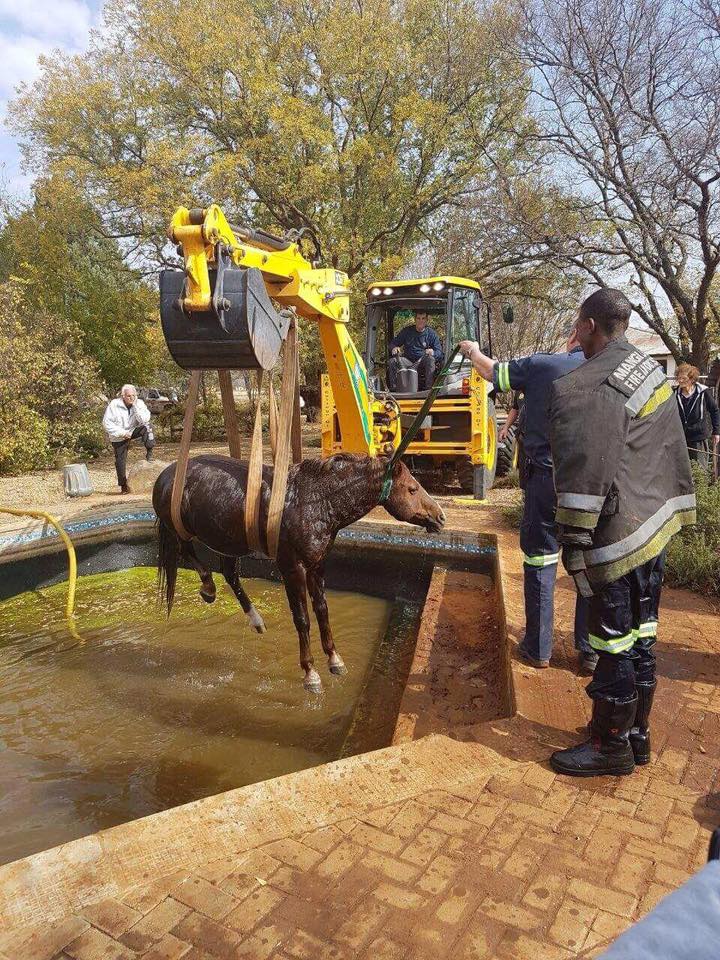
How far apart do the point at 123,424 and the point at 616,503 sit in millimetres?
9161

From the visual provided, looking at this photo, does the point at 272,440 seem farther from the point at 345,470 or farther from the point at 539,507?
the point at 539,507

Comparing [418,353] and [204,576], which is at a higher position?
[418,353]

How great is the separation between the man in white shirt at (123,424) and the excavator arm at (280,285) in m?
6.06

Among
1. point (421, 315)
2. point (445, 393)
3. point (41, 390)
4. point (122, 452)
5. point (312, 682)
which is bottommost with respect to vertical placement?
point (312, 682)

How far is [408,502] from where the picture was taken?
13.0 ft

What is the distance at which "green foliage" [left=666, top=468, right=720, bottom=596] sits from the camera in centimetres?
510

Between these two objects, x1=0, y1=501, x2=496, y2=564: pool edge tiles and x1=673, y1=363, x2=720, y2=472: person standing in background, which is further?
x1=0, y1=501, x2=496, y2=564: pool edge tiles

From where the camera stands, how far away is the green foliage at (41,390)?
39.9 ft

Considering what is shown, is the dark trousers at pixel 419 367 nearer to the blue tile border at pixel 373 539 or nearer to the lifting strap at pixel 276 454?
the blue tile border at pixel 373 539

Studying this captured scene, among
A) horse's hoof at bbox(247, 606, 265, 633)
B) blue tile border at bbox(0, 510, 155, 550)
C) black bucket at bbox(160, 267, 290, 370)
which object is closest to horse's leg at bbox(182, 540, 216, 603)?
horse's hoof at bbox(247, 606, 265, 633)

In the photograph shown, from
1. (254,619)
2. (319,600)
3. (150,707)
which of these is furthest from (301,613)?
(150,707)

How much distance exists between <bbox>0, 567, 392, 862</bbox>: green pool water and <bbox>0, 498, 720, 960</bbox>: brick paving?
3.67ft

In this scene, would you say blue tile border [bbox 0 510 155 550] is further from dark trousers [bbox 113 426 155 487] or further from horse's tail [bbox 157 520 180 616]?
horse's tail [bbox 157 520 180 616]

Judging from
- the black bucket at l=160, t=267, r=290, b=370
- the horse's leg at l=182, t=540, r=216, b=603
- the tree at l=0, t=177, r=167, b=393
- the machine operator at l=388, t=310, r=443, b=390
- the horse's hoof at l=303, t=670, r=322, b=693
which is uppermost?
the tree at l=0, t=177, r=167, b=393
